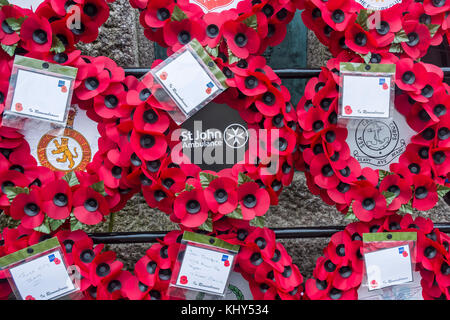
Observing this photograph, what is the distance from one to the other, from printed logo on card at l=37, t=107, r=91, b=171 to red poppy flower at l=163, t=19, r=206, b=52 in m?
0.32

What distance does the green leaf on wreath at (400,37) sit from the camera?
3.44 ft

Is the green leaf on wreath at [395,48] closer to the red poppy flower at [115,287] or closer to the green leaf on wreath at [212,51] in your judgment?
the green leaf on wreath at [212,51]

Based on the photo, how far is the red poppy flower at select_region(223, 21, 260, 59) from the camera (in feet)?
3.36

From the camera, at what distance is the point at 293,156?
1130mm

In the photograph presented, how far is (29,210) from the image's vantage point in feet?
3.31

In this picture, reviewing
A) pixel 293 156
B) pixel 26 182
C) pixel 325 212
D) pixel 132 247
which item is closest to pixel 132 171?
pixel 26 182

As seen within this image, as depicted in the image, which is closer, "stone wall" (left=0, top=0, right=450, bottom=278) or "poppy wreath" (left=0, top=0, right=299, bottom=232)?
"poppy wreath" (left=0, top=0, right=299, bottom=232)

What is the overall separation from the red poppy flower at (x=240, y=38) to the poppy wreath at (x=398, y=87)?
0.56 feet

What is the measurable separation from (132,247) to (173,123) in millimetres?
789

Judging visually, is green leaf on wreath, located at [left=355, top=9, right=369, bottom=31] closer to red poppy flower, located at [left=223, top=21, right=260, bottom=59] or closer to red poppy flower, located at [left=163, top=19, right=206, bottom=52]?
red poppy flower, located at [left=223, top=21, right=260, bottom=59]

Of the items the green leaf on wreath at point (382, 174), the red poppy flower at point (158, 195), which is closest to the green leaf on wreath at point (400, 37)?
the green leaf on wreath at point (382, 174)

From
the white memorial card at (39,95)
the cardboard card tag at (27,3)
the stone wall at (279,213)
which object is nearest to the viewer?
the white memorial card at (39,95)

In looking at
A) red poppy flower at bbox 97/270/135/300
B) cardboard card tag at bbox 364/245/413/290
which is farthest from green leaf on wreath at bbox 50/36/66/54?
cardboard card tag at bbox 364/245/413/290

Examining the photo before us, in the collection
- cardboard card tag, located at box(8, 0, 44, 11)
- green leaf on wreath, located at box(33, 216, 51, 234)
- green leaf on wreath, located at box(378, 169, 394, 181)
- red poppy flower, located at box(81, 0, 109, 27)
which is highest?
cardboard card tag, located at box(8, 0, 44, 11)
